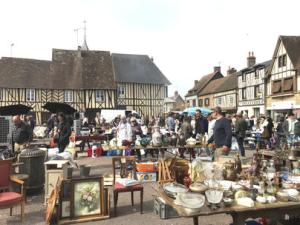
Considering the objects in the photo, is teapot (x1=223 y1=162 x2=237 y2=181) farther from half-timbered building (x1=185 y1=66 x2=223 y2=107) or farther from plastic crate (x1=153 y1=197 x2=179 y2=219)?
half-timbered building (x1=185 y1=66 x2=223 y2=107)

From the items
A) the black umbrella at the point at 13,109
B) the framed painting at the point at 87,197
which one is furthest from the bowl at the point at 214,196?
the black umbrella at the point at 13,109

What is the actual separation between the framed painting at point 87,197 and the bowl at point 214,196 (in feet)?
8.03

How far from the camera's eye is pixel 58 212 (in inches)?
200

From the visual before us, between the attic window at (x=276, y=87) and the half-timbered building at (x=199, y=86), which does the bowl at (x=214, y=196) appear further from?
the half-timbered building at (x=199, y=86)

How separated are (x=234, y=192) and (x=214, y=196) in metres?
0.35

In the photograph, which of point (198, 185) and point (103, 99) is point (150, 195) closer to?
point (198, 185)

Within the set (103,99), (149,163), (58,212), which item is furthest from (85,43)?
(58,212)

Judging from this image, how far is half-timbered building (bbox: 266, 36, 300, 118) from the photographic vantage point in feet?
87.8

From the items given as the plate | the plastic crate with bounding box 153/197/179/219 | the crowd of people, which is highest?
the crowd of people

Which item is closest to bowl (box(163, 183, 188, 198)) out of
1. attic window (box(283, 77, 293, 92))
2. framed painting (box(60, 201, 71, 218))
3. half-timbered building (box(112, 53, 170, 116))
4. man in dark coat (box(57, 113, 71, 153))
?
framed painting (box(60, 201, 71, 218))

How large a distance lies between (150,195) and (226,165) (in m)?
2.99

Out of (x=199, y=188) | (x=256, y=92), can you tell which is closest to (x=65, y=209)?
(x=199, y=188)

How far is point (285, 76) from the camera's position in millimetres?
28078

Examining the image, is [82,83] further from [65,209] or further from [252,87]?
[65,209]
